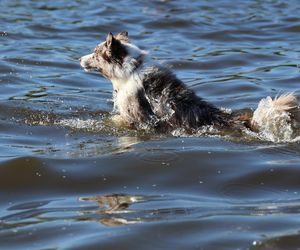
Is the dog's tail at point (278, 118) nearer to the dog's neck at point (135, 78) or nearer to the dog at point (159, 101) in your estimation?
the dog at point (159, 101)

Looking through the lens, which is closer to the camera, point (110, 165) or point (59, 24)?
point (110, 165)

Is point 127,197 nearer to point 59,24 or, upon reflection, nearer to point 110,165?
point 110,165

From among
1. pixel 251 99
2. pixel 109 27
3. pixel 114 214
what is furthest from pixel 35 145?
pixel 109 27

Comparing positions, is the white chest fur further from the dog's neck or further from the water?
the water

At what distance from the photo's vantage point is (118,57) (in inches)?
374

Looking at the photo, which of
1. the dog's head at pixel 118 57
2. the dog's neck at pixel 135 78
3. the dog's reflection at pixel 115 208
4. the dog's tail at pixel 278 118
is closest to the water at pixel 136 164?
the dog's reflection at pixel 115 208

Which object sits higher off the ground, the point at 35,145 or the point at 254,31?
the point at 254,31

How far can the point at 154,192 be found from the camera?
6.51 meters

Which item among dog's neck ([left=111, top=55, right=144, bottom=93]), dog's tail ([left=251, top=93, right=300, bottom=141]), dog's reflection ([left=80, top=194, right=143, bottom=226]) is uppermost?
dog's neck ([left=111, top=55, right=144, bottom=93])

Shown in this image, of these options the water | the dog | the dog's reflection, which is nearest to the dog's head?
the dog

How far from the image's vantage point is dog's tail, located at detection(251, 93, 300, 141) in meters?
8.56

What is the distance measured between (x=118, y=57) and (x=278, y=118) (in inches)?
83.7

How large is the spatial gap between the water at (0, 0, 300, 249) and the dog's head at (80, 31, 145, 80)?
2.14ft

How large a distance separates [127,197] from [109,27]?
1161 cm
